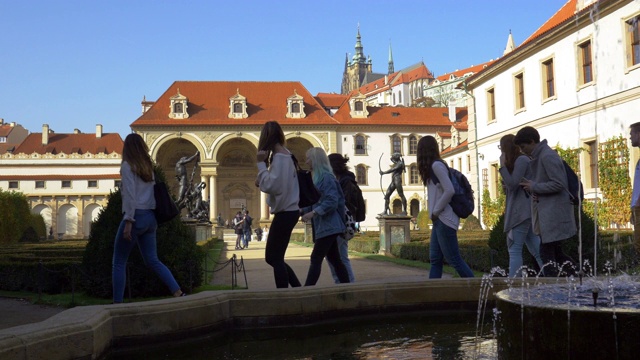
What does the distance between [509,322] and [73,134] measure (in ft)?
232

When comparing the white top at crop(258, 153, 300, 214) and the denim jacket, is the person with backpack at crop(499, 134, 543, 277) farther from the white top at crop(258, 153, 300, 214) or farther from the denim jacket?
the white top at crop(258, 153, 300, 214)

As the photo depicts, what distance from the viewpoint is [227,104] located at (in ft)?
178

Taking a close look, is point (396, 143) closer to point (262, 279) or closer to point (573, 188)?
point (262, 279)

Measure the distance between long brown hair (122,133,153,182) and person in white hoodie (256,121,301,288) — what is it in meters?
1.01

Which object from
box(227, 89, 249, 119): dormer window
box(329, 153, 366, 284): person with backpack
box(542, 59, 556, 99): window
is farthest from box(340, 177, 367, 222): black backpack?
box(227, 89, 249, 119): dormer window

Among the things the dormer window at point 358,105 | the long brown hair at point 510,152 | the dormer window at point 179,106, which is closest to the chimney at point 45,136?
the dormer window at point 179,106

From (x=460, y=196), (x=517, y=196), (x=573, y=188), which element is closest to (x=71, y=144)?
(x=460, y=196)

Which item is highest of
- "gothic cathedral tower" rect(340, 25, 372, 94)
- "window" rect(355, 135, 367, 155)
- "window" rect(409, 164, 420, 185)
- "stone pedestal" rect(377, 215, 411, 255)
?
"gothic cathedral tower" rect(340, 25, 372, 94)

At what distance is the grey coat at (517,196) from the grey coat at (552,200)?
296mm

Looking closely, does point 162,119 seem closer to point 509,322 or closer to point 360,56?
point 509,322

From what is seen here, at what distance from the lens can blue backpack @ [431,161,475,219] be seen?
6055 mm

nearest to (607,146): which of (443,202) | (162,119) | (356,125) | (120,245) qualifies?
(443,202)

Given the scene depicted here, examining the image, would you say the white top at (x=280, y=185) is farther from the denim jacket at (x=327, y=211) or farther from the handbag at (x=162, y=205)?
the handbag at (x=162, y=205)

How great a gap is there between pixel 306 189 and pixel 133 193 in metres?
1.52
